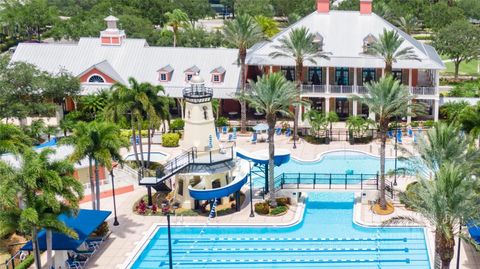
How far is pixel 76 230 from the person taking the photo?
120ft

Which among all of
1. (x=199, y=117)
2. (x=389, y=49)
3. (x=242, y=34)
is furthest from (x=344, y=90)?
(x=199, y=117)

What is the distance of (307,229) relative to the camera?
4203cm

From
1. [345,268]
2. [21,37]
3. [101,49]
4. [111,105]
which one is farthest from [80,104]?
[21,37]

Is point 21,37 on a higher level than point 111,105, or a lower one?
higher

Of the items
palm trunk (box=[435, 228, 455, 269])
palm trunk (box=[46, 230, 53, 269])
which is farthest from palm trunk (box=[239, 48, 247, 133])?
palm trunk (box=[435, 228, 455, 269])

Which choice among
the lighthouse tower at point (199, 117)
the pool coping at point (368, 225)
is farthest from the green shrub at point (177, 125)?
the pool coping at point (368, 225)

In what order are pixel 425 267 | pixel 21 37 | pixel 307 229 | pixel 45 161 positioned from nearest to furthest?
pixel 45 161 → pixel 425 267 → pixel 307 229 → pixel 21 37

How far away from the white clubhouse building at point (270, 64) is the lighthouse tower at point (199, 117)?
1986cm

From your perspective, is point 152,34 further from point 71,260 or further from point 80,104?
point 71,260

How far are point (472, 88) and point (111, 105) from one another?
40933mm

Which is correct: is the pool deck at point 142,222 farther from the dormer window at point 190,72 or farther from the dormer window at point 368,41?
the dormer window at point 190,72

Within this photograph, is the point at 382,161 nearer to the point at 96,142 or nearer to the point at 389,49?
the point at 389,49

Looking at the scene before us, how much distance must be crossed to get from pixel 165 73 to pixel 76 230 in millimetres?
31776

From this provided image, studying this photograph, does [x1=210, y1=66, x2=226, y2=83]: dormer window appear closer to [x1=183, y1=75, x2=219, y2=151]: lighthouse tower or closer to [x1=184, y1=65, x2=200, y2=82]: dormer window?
[x1=184, y1=65, x2=200, y2=82]: dormer window
